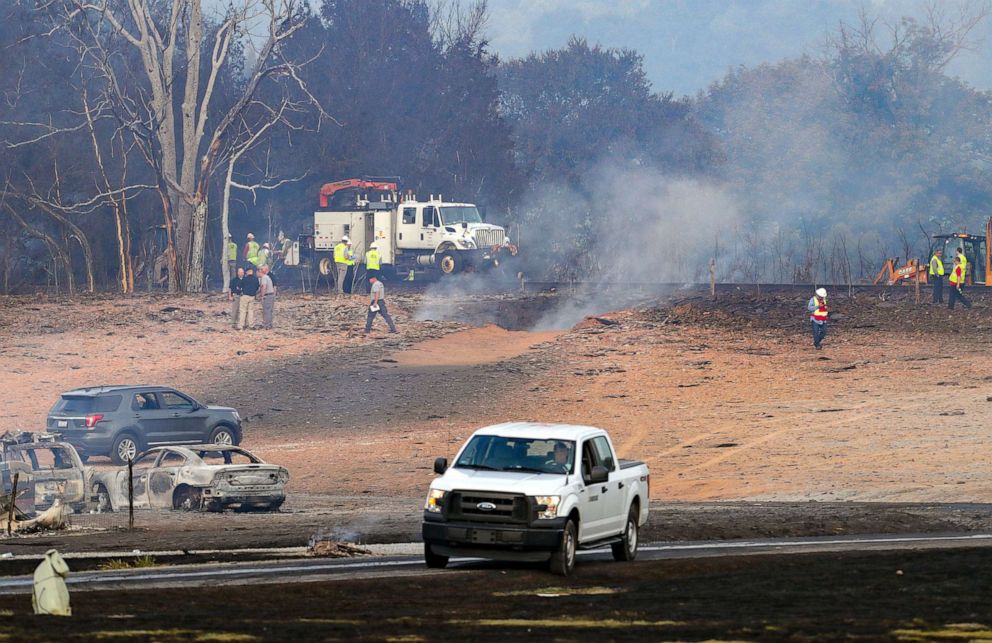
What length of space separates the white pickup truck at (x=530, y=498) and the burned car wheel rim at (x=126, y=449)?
14.3 m

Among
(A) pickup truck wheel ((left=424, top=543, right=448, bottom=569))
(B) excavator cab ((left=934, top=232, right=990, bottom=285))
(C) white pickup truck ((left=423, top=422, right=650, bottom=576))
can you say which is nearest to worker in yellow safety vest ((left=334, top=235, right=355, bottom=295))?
(B) excavator cab ((left=934, top=232, right=990, bottom=285))

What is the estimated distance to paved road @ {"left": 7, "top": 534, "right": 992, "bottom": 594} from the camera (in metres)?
15.0

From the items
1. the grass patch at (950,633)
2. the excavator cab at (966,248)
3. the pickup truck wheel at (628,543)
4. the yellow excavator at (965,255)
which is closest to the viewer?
the grass patch at (950,633)

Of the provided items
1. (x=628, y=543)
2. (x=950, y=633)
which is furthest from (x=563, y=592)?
(x=950, y=633)

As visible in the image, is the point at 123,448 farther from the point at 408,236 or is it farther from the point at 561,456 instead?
the point at 408,236

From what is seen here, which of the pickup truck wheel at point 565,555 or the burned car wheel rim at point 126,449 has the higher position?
the pickup truck wheel at point 565,555

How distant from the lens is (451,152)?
82.6 meters

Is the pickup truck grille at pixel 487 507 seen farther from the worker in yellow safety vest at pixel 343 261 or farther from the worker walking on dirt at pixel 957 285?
the worker in yellow safety vest at pixel 343 261

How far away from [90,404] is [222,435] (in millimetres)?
2827

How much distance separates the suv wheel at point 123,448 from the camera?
93.9 feet

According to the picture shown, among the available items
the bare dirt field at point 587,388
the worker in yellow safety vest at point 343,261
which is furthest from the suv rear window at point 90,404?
the worker in yellow safety vest at point 343,261

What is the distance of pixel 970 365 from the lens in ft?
129

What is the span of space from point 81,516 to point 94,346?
68.7 ft

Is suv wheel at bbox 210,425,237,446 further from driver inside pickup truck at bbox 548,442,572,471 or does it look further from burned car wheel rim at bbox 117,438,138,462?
driver inside pickup truck at bbox 548,442,572,471
